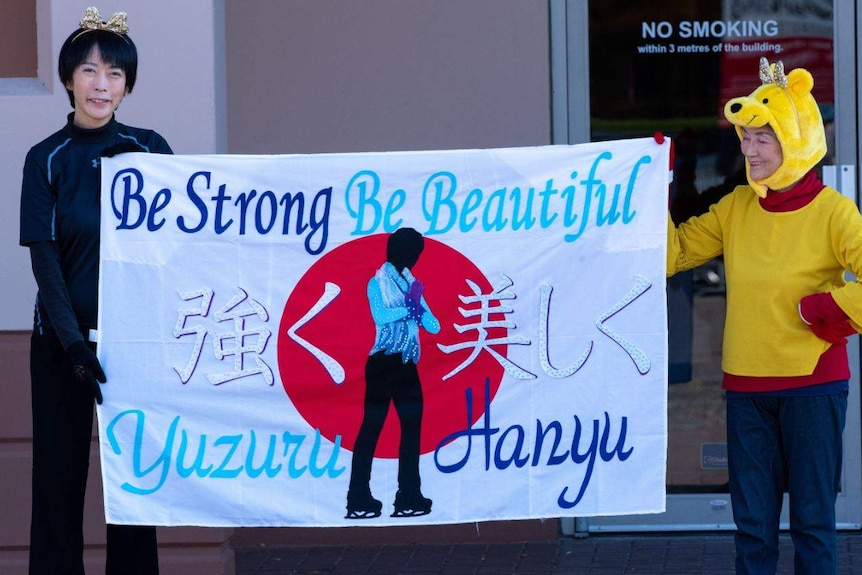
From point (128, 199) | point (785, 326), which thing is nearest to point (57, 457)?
point (128, 199)

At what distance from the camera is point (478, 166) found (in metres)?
4.88

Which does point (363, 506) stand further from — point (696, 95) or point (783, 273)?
point (696, 95)

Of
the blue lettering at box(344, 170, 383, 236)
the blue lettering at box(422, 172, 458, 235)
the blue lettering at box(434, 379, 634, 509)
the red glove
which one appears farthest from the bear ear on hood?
the blue lettering at box(344, 170, 383, 236)

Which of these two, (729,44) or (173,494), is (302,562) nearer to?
(173,494)

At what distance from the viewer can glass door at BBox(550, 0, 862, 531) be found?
6512mm

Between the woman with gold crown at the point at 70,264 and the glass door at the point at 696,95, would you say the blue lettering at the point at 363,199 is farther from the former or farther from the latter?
the glass door at the point at 696,95

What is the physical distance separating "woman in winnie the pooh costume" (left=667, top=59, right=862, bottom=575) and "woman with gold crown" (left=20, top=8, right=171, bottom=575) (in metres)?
2.14

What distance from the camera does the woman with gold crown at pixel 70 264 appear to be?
4574mm

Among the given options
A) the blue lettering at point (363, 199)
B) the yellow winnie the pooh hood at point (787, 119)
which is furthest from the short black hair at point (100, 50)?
the yellow winnie the pooh hood at point (787, 119)

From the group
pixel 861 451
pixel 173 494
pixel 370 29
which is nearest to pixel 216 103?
pixel 370 29

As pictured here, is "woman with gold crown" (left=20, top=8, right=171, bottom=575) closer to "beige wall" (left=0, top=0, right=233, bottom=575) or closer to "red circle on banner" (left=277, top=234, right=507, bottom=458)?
"red circle on banner" (left=277, top=234, right=507, bottom=458)

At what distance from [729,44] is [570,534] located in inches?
96.4

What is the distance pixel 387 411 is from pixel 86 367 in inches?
40.8

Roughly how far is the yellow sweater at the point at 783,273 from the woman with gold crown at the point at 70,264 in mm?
2155
